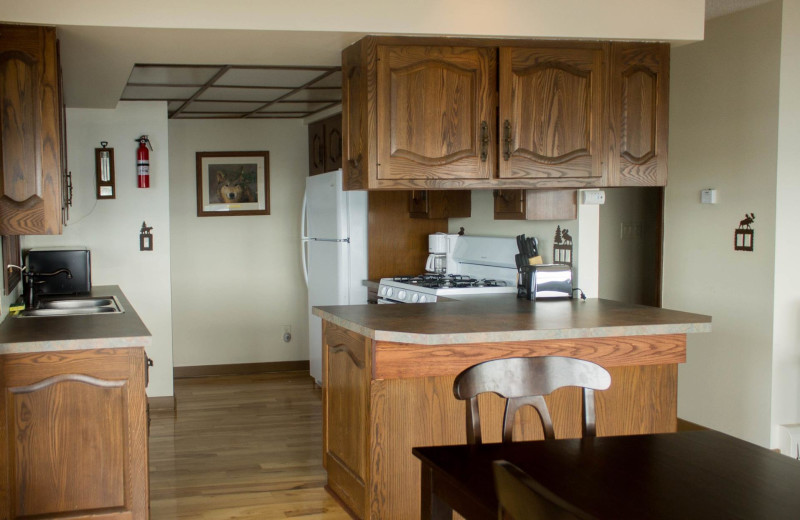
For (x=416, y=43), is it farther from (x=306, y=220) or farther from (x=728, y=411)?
(x=306, y=220)

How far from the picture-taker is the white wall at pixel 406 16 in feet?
10.4

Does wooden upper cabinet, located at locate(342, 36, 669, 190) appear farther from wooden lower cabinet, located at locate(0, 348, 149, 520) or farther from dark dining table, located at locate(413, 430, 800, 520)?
dark dining table, located at locate(413, 430, 800, 520)

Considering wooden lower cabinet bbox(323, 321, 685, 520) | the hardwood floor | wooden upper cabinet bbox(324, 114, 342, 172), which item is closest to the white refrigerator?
wooden upper cabinet bbox(324, 114, 342, 172)

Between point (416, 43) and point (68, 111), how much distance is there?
117 inches

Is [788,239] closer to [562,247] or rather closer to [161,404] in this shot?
[562,247]

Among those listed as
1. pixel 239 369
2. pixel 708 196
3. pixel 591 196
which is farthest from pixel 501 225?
pixel 239 369

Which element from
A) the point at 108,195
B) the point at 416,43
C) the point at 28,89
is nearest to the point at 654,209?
the point at 416,43

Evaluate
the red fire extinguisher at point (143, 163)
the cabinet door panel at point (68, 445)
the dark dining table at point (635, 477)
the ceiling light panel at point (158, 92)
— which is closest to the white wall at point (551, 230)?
the ceiling light panel at point (158, 92)

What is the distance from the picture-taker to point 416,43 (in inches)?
139

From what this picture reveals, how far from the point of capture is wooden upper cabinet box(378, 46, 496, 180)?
3533 millimetres

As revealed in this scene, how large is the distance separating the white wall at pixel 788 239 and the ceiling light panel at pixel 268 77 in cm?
246

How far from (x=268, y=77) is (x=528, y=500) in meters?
3.84

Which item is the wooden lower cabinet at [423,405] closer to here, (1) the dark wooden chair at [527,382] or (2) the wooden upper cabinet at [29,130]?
(1) the dark wooden chair at [527,382]

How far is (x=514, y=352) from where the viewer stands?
3227 millimetres
